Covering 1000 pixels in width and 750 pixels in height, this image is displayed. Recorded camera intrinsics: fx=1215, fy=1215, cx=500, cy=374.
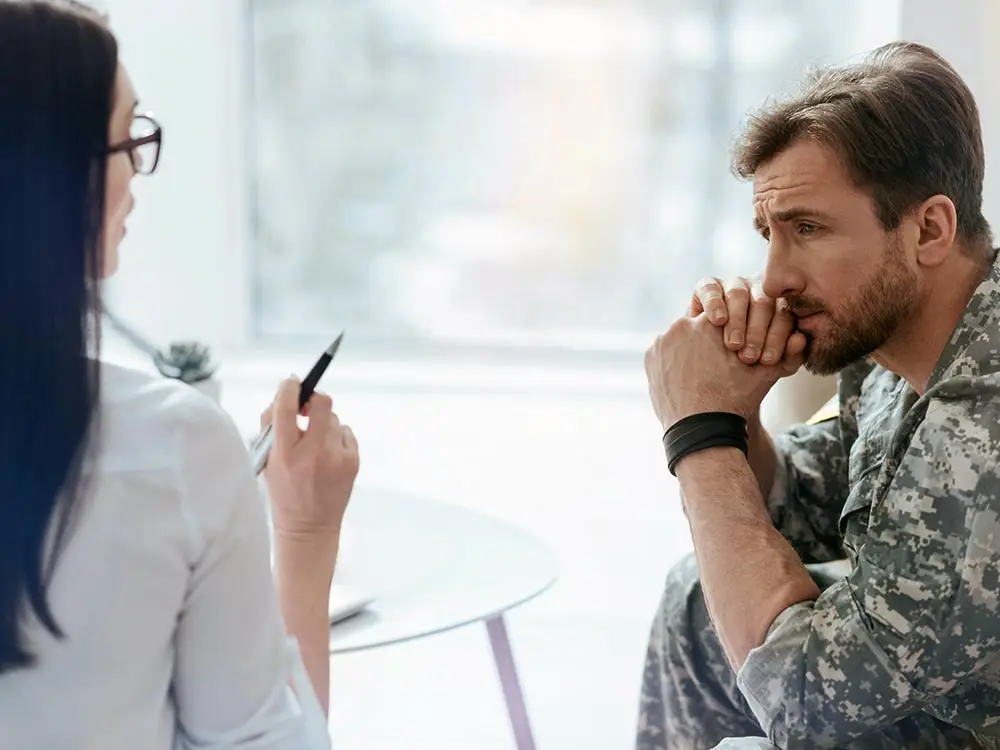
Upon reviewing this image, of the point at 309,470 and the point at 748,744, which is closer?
the point at 309,470

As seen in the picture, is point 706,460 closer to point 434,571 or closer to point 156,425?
point 434,571

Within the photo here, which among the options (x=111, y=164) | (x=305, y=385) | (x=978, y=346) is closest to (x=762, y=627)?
(x=978, y=346)

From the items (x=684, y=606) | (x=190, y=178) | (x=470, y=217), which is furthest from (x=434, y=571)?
(x=190, y=178)

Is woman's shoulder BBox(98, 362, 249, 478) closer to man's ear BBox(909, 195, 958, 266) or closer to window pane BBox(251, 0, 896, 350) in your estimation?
man's ear BBox(909, 195, 958, 266)

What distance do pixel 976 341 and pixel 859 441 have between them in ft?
0.95

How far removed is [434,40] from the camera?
10.1 feet

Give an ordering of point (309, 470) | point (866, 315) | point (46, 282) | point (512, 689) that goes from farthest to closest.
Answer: point (512, 689)
point (866, 315)
point (309, 470)
point (46, 282)

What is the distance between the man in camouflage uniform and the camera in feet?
3.55

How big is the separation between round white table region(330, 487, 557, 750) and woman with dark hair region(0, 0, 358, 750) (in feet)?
1.79

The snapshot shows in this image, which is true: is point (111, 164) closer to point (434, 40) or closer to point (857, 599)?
point (857, 599)

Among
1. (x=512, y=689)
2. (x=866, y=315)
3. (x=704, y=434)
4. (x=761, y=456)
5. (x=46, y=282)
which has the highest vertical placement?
(x=46, y=282)

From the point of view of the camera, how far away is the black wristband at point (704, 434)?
4.32 feet

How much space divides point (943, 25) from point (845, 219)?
1.14 metres

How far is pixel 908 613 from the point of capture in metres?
1.07
